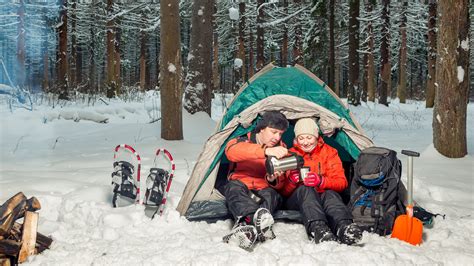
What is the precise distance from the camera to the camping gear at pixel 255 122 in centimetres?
406

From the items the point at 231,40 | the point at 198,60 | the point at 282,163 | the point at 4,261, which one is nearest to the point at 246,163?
the point at 282,163

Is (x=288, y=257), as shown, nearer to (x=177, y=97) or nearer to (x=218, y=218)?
(x=218, y=218)

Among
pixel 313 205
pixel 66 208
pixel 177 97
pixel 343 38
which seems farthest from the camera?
pixel 343 38

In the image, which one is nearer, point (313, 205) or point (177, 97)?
point (313, 205)

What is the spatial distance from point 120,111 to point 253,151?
8.84 metres

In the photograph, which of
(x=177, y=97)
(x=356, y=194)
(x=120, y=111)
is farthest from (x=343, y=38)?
(x=356, y=194)

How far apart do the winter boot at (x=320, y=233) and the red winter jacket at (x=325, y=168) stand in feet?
1.77

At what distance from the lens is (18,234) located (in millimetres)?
3012

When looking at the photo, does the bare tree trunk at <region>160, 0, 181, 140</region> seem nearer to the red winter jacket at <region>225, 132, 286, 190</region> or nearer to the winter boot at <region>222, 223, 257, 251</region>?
the red winter jacket at <region>225, 132, 286, 190</region>

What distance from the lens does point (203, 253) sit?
10.0ft

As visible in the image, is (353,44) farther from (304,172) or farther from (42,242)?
(42,242)

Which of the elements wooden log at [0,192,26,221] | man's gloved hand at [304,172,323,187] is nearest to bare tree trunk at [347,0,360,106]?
man's gloved hand at [304,172,323,187]

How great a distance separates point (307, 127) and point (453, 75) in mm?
3303

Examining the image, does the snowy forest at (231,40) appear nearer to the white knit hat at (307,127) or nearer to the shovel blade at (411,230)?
the white knit hat at (307,127)
